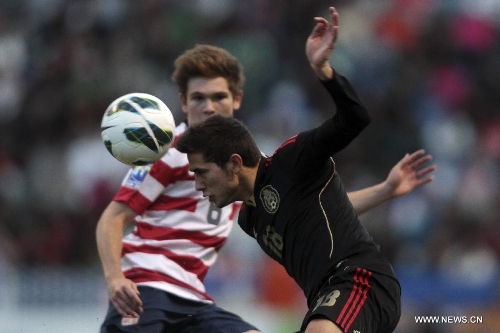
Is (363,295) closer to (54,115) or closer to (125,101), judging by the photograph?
(125,101)

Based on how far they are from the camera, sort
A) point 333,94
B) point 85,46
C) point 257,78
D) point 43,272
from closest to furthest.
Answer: point 333,94
point 43,272
point 257,78
point 85,46

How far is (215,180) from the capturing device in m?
5.79

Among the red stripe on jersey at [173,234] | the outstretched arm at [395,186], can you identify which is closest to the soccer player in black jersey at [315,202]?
the red stripe on jersey at [173,234]

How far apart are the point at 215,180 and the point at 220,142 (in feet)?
0.70

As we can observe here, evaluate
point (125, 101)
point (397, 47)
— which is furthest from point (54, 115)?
point (125, 101)

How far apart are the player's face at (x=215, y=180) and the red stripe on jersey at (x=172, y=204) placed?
758 millimetres

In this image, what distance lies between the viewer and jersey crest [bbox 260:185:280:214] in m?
5.71

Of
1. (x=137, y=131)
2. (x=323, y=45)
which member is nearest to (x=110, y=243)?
(x=137, y=131)

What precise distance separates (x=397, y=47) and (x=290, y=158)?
9.04 meters

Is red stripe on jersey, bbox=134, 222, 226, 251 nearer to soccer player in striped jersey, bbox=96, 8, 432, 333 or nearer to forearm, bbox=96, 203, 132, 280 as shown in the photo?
soccer player in striped jersey, bbox=96, 8, 432, 333

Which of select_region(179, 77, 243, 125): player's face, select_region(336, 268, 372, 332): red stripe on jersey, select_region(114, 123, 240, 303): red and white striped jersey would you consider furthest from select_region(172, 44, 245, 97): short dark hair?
select_region(336, 268, 372, 332): red stripe on jersey

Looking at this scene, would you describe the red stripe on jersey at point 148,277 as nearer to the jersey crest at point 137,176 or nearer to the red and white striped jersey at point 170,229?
the red and white striped jersey at point 170,229

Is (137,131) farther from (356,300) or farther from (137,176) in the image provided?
(356,300)

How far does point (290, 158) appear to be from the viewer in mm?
5590
